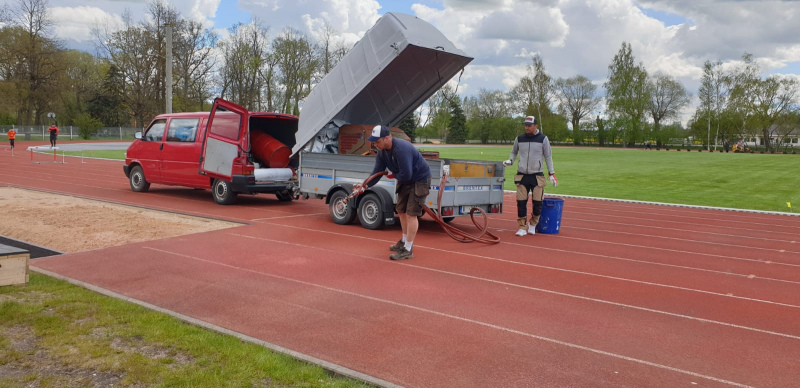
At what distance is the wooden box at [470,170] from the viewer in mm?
10013

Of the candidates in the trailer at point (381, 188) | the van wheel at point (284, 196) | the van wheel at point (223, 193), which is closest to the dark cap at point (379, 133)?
the trailer at point (381, 188)

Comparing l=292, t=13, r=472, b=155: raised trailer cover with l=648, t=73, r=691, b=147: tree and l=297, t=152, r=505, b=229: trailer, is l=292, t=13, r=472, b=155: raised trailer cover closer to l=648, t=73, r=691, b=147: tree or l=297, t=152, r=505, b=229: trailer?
l=297, t=152, r=505, b=229: trailer

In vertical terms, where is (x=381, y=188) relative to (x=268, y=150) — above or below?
below

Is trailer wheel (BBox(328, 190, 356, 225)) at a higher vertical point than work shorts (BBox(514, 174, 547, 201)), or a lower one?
lower

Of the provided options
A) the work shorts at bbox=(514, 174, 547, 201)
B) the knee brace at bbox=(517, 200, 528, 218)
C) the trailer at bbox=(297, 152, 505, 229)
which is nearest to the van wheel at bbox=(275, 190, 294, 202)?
the trailer at bbox=(297, 152, 505, 229)

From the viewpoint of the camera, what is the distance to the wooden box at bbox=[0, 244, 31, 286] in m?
4.96

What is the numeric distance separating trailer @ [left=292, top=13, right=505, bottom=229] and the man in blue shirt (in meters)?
1.59

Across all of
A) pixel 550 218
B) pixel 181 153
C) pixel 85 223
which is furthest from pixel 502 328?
pixel 181 153

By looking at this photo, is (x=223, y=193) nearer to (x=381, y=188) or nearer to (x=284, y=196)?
(x=284, y=196)

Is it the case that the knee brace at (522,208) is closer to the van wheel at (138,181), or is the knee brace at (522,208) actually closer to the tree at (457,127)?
the van wheel at (138,181)

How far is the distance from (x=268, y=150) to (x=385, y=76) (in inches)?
144

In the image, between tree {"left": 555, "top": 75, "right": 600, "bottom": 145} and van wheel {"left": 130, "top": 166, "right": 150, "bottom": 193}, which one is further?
tree {"left": 555, "top": 75, "right": 600, "bottom": 145}

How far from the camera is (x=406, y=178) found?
7.99m

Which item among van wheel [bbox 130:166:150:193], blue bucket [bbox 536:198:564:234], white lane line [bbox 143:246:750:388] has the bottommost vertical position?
white lane line [bbox 143:246:750:388]
